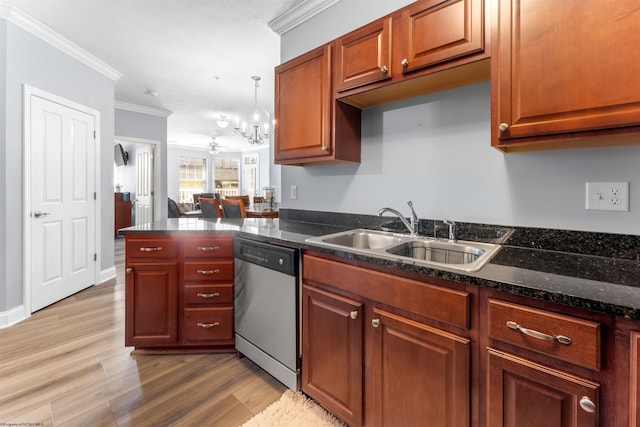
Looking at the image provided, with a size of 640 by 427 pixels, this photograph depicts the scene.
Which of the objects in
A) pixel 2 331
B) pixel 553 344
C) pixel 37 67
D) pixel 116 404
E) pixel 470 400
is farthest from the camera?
pixel 37 67

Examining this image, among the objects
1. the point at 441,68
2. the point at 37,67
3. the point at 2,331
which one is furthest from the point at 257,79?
the point at 2,331

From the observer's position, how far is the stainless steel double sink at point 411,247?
136 cm

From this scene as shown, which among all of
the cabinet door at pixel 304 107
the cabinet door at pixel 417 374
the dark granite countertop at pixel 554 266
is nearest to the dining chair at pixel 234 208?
the cabinet door at pixel 304 107

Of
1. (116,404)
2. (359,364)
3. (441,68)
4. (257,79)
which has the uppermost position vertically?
(257,79)

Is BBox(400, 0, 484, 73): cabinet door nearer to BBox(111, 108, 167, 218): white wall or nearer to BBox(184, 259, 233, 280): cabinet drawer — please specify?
BBox(184, 259, 233, 280): cabinet drawer

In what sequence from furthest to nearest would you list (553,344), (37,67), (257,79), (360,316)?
1. (257,79)
2. (37,67)
3. (360,316)
4. (553,344)

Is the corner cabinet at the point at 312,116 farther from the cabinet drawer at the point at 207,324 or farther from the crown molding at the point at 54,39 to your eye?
the crown molding at the point at 54,39

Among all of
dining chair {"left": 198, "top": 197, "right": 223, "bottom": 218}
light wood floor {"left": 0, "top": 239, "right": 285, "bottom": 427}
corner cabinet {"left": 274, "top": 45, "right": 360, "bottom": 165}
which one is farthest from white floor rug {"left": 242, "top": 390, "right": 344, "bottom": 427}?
dining chair {"left": 198, "top": 197, "right": 223, "bottom": 218}

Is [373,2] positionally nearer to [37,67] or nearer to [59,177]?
[37,67]

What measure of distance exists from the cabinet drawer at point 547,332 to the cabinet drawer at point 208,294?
1.56 metres

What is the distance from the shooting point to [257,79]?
12.9 ft

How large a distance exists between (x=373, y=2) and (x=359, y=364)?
6.97 ft

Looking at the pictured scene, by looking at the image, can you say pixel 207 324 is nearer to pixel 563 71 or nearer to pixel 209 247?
pixel 209 247

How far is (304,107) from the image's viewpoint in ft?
6.53
